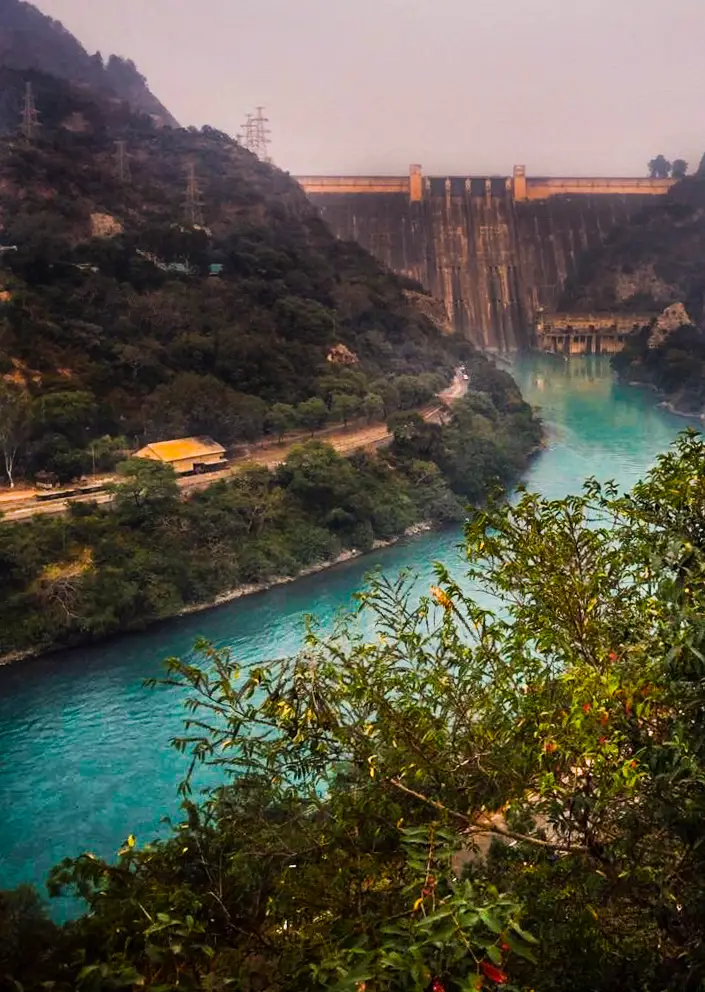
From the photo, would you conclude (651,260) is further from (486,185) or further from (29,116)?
(29,116)

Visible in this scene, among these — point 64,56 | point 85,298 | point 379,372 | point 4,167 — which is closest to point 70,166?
point 4,167

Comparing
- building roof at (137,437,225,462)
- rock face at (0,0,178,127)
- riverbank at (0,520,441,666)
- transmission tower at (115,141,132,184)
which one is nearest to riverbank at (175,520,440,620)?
riverbank at (0,520,441,666)

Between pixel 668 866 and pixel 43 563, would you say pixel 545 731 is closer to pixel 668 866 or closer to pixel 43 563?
pixel 668 866

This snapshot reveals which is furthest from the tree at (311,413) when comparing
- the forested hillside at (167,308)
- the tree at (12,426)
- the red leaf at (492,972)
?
the red leaf at (492,972)

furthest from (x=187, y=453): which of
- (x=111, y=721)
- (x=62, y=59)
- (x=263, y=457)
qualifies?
(x=62, y=59)

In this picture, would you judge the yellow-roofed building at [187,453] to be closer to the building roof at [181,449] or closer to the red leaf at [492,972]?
the building roof at [181,449]

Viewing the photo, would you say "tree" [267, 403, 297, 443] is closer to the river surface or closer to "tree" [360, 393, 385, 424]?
"tree" [360, 393, 385, 424]
